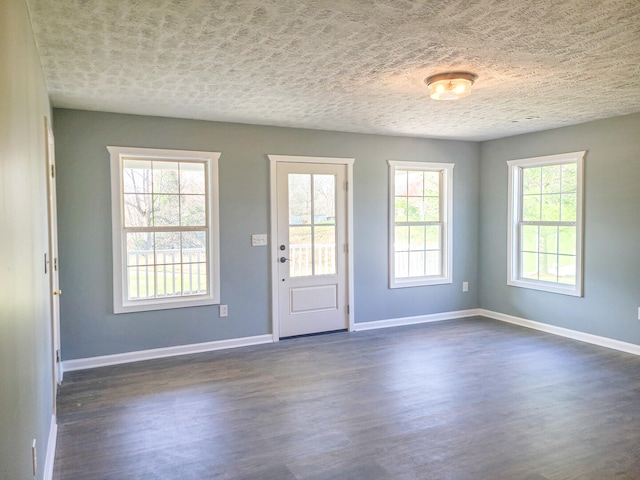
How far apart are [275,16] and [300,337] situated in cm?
377

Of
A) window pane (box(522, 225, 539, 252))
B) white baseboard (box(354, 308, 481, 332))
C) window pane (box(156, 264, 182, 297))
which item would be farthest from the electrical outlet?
window pane (box(522, 225, 539, 252))

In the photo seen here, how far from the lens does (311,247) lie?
5398 mm

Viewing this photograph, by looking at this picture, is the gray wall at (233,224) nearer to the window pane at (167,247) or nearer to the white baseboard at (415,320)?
the white baseboard at (415,320)

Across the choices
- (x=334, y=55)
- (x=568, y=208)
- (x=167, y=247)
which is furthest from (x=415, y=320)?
(x=334, y=55)

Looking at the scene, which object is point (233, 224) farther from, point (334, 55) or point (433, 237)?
point (433, 237)

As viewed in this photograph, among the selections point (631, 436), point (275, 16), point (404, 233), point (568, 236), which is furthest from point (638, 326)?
point (275, 16)

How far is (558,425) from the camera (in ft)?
10.1

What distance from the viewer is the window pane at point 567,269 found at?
5.26 m

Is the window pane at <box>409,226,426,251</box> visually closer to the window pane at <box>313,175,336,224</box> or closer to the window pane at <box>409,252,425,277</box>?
the window pane at <box>409,252,425,277</box>

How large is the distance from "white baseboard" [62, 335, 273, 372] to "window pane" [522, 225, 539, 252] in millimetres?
3468

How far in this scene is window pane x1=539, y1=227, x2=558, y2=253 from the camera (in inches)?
216

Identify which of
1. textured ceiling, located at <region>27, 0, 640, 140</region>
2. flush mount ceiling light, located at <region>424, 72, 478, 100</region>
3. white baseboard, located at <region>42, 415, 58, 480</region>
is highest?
textured ceiling, located at <region>27, 0, 640, 140</region>

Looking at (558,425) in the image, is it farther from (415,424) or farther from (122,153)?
(122,153)

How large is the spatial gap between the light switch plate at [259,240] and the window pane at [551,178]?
3.49 m
